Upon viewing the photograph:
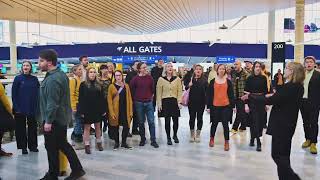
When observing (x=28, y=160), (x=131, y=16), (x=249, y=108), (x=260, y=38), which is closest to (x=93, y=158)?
(x=28, y=160)

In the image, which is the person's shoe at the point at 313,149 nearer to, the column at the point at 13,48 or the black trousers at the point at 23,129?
the black trousers at the point at 23,129

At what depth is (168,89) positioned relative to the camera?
6344 mm

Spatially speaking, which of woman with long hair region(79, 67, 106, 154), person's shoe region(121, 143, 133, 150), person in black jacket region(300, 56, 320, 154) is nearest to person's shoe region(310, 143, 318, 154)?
person in black jacket region(300, 56, 320, 154)

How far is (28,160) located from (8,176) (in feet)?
2.66

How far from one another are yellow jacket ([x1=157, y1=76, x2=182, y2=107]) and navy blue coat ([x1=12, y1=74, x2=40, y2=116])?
1.96m

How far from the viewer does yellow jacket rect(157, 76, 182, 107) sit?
6352mm

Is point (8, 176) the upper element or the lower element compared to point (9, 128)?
lower

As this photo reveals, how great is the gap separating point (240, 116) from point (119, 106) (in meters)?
2.63

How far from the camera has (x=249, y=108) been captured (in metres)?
Result: 6.50

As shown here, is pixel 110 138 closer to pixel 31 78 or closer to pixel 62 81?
pixel 31 78

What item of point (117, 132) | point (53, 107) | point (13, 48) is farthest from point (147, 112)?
point (13, 48)

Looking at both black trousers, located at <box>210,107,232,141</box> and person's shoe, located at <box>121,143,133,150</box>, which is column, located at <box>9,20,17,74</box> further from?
black trousers, located at <box>210,107,232,141</box>

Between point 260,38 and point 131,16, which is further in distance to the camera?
point 260,38

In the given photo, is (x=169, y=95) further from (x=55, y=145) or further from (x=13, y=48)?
(x=13, y=48)
